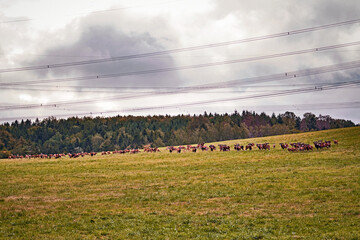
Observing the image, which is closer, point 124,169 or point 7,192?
point 7,192

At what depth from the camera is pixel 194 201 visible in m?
34.2

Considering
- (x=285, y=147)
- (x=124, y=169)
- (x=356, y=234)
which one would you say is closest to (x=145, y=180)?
(x=124, y=169)

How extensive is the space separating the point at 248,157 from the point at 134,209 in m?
37.2

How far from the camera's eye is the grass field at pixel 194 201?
2427cm

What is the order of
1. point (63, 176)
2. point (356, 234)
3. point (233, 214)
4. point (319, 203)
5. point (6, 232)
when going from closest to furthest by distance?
1. point (356, 234)
2. point (6, 232)
3. point (233, 214)
4. point (319, 203)
5. point (63, 176)

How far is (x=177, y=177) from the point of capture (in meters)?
49.5

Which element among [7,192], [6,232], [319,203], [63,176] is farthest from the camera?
[63,176]

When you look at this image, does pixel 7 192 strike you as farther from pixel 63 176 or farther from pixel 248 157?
pixel 248 157

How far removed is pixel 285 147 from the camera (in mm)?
73625

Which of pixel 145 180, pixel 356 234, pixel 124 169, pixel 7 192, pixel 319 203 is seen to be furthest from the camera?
pixel 124 169

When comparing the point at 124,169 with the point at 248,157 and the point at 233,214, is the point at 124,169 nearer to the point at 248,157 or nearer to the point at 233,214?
the point at 248,157

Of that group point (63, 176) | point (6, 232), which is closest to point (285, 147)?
point (63, 176)

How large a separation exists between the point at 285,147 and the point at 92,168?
38246 mm

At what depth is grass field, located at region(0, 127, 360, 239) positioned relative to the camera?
24266 mm
